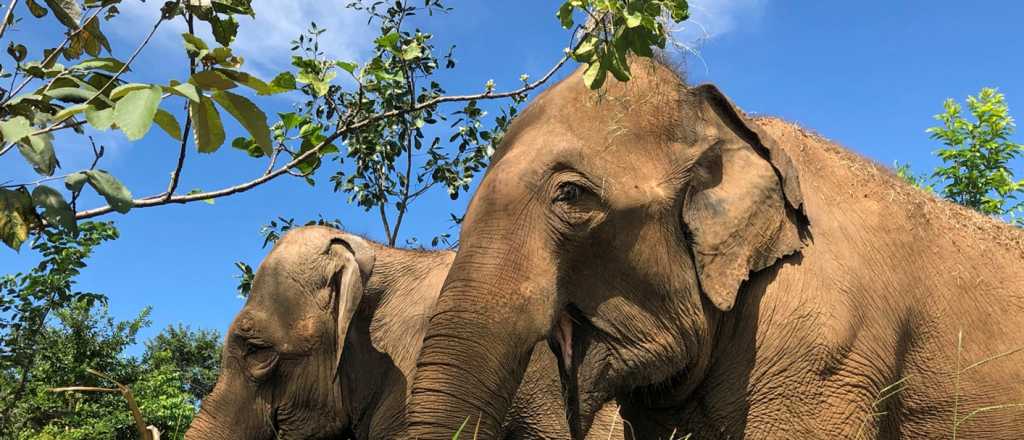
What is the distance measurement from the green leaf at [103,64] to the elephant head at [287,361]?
4040 millimetres

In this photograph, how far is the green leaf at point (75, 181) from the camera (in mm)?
2441

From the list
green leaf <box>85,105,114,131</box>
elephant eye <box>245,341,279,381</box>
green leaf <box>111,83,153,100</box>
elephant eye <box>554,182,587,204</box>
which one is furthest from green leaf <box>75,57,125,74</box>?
elephant eye <box>245,341,279,381</box>

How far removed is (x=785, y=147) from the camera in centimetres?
436

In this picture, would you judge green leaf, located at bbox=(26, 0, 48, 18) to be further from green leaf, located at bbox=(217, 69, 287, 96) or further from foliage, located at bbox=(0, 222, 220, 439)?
→ foliage, located at bbox=(0, 222, 220, 439)

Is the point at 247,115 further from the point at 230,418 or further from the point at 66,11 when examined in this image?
the point at 230,418

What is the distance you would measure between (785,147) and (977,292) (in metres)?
1.03

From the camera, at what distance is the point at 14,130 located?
222cm

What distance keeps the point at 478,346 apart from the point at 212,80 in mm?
1397

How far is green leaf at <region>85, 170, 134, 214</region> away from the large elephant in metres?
1.29

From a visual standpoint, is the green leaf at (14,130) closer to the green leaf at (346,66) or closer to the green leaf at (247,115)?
the green leaf at (247,115)

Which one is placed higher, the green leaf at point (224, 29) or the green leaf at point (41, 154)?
the green leaf at point (224, 29)

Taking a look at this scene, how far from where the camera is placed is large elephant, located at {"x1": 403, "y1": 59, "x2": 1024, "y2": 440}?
3533mm

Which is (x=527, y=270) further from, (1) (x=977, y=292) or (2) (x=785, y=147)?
(1) (x=977, y=292)

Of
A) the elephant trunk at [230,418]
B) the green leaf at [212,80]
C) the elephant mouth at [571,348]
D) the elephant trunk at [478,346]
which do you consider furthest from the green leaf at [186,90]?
the elephant trunk at [230,418]
